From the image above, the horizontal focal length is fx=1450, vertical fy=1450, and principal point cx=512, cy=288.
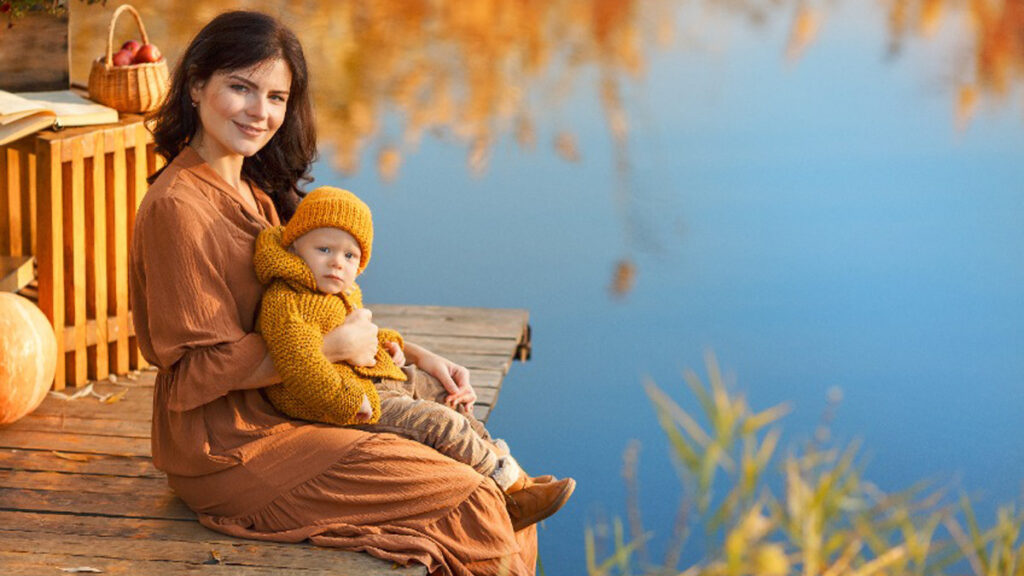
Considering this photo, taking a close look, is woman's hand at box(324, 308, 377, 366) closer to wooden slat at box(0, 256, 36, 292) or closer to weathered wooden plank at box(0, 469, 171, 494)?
weathered wooden plank at box(0, 469, 171, 494)

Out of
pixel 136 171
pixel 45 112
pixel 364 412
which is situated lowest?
pixel 364 412

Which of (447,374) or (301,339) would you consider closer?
(301,339)

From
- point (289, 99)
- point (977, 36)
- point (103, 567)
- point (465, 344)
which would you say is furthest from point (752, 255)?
point (103, 567)

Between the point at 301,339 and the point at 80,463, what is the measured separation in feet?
3.50

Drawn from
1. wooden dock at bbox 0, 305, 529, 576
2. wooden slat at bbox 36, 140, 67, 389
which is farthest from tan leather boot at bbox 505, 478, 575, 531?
wooden slat at bbox 36, 140, 67, 389

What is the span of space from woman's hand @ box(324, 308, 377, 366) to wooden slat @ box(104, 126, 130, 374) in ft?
5.23

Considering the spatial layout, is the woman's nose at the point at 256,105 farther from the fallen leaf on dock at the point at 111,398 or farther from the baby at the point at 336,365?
the fallen leaf on dock at the point at 111,398

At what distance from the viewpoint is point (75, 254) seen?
4469 millimetres

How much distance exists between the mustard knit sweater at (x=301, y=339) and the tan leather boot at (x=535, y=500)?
40 centimetres

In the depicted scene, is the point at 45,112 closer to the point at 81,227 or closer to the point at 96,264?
the point at 81,227

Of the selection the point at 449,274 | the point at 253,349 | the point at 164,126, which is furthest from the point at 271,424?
the point at 449,274

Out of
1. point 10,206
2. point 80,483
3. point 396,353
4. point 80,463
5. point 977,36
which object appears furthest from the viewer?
point 977,36

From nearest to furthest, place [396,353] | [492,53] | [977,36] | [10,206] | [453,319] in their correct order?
[396,353] < [10,206] < [453,319] < [492,53] < [977,36]

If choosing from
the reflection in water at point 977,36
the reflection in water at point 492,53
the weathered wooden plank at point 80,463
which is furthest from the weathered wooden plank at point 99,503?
the reflection in water at point 977,36
